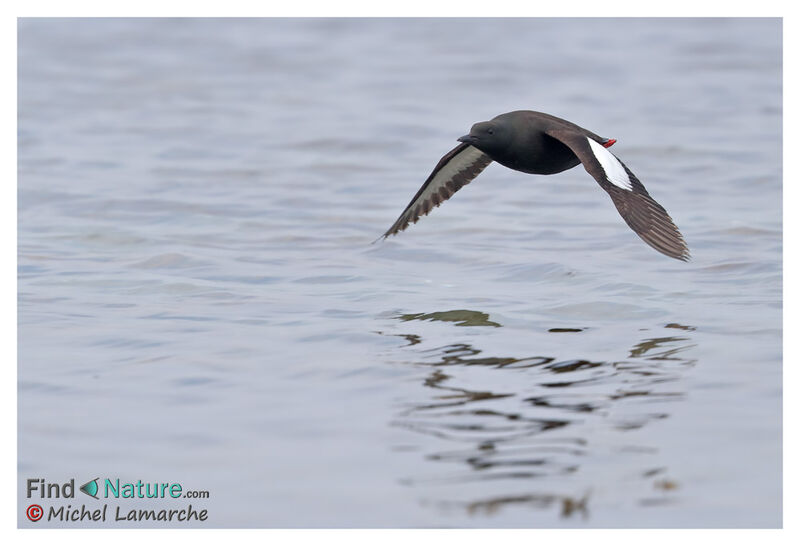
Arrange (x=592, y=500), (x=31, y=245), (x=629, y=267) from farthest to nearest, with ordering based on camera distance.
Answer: (x=31, y=245), (x=629, y=267), (x=592, y=500)

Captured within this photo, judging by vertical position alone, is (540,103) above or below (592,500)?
above

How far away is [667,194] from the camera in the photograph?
41.4 feet

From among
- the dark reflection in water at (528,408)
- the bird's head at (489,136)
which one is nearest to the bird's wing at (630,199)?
the bird's head at (489,136)

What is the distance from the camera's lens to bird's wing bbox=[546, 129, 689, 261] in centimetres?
675

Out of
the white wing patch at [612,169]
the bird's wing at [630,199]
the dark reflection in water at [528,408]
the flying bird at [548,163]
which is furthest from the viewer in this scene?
→ the white wing patch at [612,169]

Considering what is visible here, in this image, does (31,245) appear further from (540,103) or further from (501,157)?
(540,103)

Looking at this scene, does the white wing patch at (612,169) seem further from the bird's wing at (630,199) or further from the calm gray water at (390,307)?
the calm gray water at (390,307)

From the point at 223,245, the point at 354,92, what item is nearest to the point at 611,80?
the point at 354,92

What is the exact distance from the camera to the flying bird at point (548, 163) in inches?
272

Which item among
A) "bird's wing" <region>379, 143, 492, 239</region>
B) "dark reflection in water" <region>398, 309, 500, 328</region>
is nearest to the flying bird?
A: "bird's wing" <region>379, 143, 492, 239</region>

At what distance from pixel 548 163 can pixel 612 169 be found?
79 cm

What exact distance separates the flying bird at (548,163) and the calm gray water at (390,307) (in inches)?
25.4

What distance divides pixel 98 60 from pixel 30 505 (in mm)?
16689

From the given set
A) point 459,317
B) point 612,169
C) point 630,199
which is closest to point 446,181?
point 459,317
